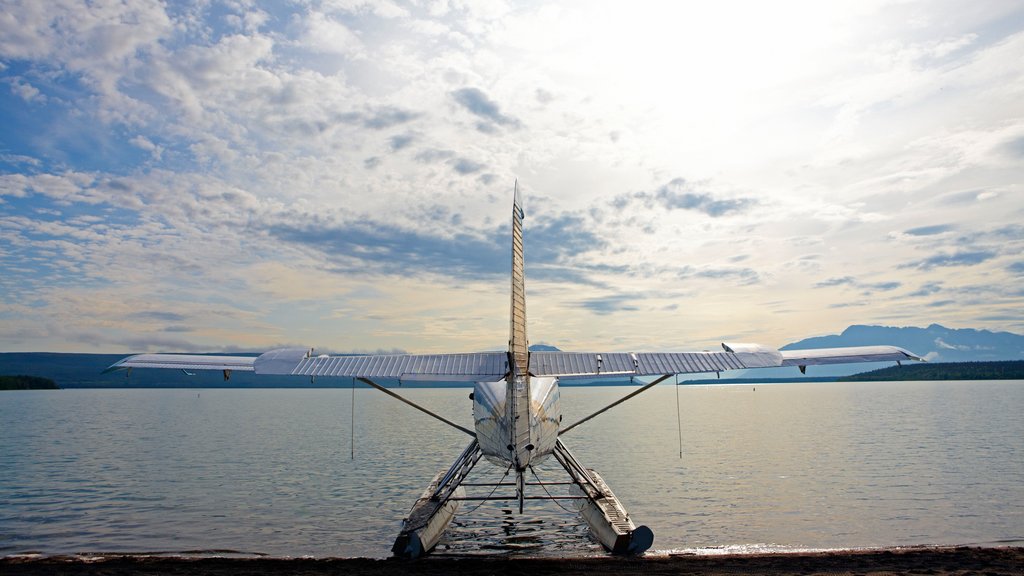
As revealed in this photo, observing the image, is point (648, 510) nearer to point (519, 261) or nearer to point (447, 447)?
point (519, 261)

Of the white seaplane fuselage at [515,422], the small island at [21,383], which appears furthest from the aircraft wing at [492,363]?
the small island at [21,383]

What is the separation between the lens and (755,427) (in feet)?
190

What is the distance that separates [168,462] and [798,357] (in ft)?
100

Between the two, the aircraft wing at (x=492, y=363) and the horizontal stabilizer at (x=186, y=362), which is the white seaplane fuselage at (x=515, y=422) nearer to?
the aircraft wing at (x=492, y=363)

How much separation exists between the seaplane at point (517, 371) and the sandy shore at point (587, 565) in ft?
2.84

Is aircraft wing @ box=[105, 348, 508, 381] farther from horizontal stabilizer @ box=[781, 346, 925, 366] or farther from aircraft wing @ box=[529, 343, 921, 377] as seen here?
horizontal stabilizer @ box=[781, 346, 925, 366]

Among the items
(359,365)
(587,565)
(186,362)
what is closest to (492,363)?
(359,365)

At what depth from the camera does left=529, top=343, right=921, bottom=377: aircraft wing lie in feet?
44.0

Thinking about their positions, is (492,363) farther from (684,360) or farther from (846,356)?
(846,356)

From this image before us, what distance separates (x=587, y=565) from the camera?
40.9 feet

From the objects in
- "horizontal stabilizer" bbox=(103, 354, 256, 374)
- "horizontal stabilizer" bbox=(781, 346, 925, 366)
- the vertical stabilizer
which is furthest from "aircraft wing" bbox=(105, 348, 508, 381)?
"horizontal stabilizer" bbox=(781, 346, 925, 366)

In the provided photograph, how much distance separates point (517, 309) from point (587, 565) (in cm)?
519

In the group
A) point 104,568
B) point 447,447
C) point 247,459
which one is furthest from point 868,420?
point 104,568

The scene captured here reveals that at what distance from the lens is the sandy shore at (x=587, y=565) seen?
11984mm
